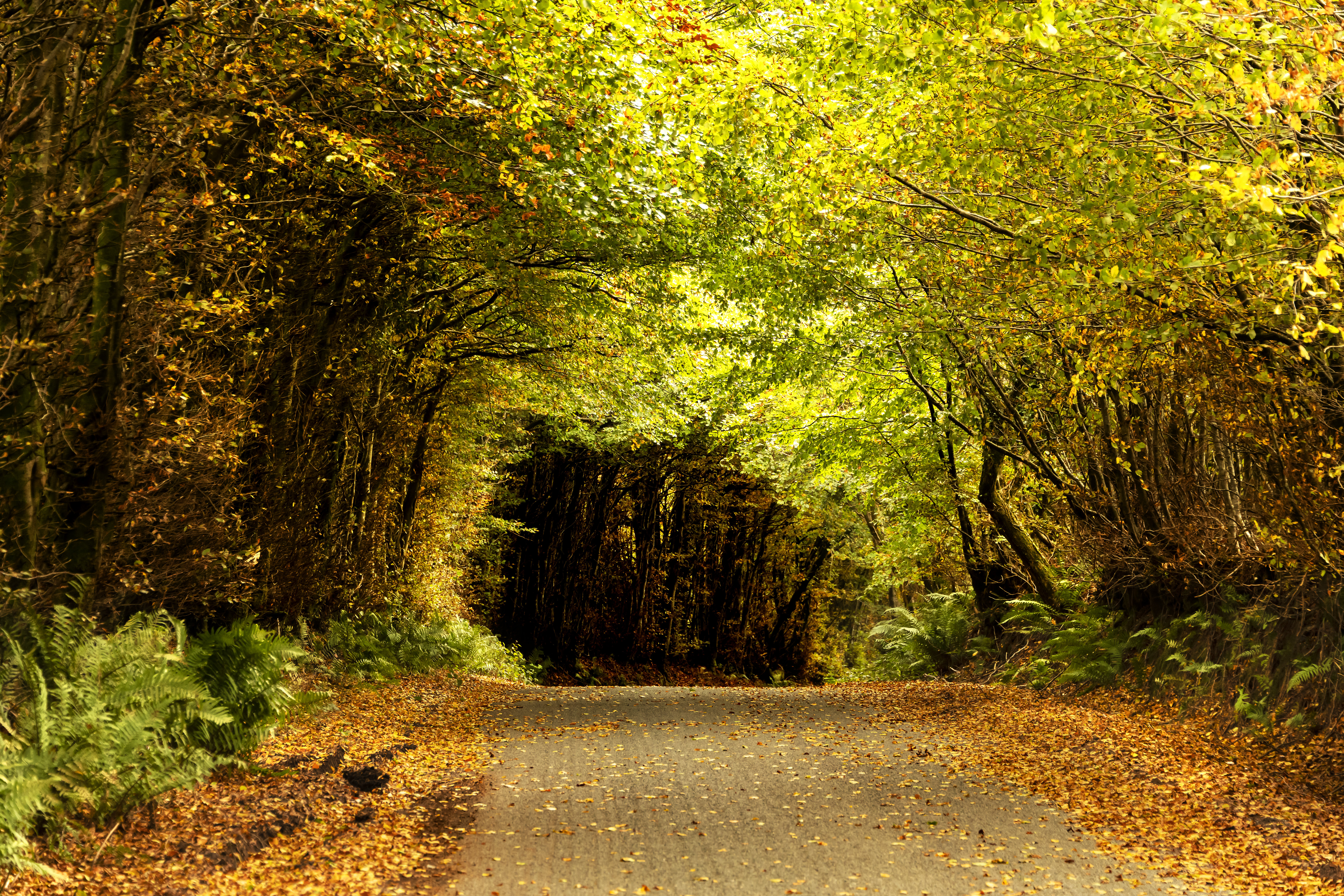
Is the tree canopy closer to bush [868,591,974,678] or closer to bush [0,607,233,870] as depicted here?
bush [0,607,233,870]

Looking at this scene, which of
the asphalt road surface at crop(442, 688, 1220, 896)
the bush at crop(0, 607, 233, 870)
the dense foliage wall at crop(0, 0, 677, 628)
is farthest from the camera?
the dense foliage wall at crop(0, 0, 677, 628)

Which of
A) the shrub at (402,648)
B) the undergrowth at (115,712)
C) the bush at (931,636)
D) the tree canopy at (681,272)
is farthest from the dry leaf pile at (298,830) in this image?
the bush at (931,636)

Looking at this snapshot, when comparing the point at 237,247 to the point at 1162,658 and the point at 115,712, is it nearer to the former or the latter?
the point at 115,712

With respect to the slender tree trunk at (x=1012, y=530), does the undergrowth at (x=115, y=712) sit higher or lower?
lower

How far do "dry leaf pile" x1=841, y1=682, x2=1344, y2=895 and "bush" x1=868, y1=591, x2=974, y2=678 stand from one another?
7.99 m

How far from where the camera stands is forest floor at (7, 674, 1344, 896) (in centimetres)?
597

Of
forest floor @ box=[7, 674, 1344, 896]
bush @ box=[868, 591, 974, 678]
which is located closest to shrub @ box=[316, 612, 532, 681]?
forest floor @ box=[7, 674, 1344, 896]

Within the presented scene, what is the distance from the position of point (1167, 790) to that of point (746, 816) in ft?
10.8

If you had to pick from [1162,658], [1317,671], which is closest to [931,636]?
[1162,658]

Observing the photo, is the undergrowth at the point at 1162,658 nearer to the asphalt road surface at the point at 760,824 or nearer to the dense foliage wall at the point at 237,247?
the asphalt road surface at the point at 760,824

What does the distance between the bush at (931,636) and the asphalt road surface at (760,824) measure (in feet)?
31.4

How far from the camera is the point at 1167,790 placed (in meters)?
8.27

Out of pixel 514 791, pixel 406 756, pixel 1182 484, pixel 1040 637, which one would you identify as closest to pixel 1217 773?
pixel 1182 484

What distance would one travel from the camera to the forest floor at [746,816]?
5.97m
